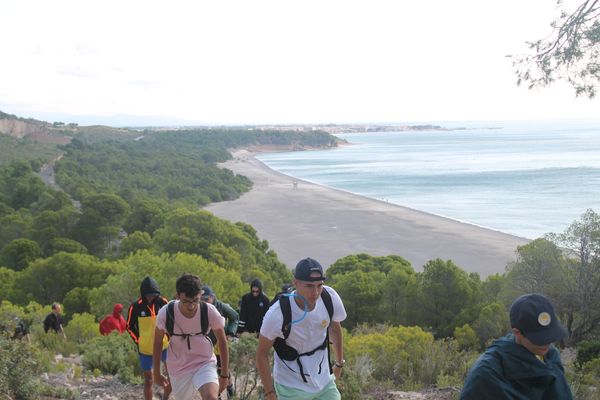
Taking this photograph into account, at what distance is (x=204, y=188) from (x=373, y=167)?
38.9 meters

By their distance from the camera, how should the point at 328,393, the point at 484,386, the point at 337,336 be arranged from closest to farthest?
the point at 484,386 → the point at 328,393 → the point at 337,336

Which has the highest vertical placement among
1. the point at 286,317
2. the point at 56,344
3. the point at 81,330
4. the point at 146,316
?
the point at 286,317

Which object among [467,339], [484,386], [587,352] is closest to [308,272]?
[484,386]

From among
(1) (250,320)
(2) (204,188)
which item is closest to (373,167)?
(2) (204,188)

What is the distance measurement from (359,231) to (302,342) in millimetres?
37064

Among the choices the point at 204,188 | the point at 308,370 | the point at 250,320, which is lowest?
the point at 204,188

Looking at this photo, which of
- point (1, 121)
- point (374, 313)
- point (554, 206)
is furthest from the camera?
point (1, 121)

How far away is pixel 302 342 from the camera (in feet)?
12.3

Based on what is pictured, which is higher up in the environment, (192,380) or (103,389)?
(192,380)

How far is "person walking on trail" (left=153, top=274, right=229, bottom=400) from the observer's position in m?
4.34

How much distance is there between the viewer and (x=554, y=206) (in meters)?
49.7

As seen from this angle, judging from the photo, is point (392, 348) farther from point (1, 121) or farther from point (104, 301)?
point (1, 121)

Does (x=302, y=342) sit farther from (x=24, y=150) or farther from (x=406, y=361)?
(x=24, y=150)

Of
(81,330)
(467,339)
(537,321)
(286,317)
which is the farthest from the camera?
(467,339)
